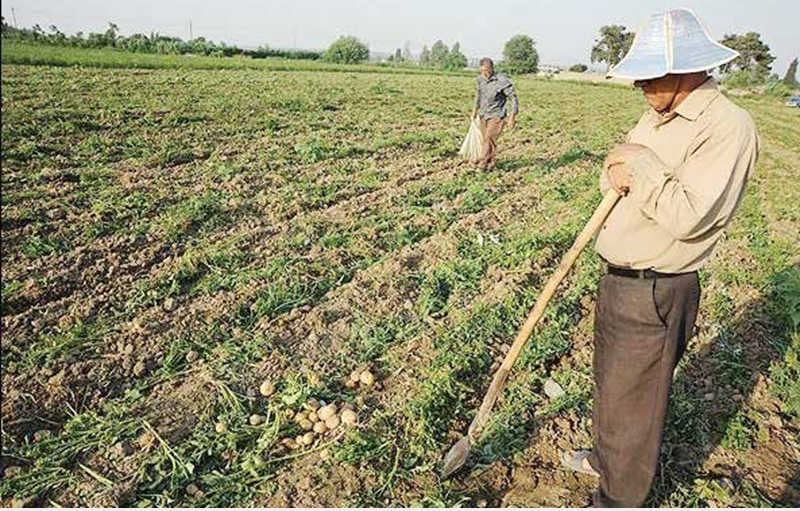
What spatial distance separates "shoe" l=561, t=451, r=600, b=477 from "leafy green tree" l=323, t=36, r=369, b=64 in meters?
58.5

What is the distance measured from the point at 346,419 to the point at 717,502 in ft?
6.27

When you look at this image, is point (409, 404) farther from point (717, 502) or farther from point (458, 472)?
point (717, 502)

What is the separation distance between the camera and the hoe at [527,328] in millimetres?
2236

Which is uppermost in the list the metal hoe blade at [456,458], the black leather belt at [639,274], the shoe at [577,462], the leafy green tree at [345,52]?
the leafy green tree at [345,52]

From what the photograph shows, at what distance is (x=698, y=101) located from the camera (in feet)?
6.35

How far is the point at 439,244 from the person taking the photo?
5.52 meters

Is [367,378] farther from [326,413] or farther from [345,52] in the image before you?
[345,52]

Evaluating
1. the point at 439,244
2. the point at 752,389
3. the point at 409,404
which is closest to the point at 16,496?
the point at 409,404

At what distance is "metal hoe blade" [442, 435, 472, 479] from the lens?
9.15 feet

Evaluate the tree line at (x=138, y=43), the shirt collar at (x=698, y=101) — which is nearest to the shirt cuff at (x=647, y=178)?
the shirt collar at (x=698, y=101)

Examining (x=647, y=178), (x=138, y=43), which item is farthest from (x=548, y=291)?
(x=138, y=43)

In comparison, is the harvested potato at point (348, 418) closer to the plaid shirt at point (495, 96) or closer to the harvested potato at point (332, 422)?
the harvested potato at point (332, 422)

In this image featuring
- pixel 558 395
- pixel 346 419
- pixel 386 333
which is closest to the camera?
pixel 346 419

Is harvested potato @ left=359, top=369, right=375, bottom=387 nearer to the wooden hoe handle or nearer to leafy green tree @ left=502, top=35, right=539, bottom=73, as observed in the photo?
the wooden hoe handle
